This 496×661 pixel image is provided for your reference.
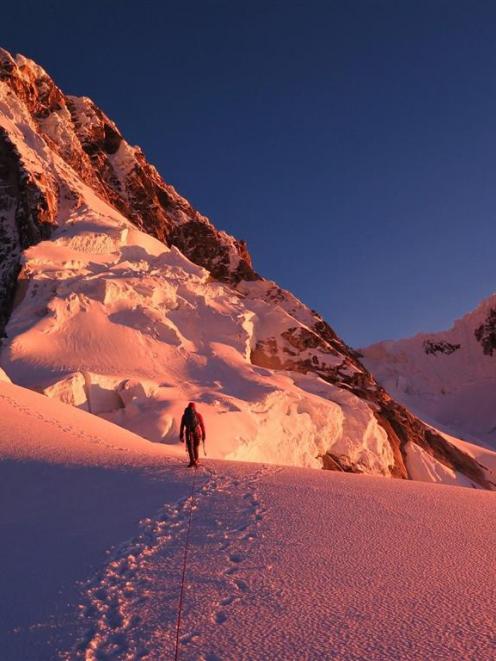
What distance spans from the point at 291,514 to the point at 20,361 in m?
17.0

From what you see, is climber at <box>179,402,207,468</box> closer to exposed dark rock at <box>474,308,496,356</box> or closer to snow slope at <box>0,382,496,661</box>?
snow slope at <box>0,382,496,661</box>

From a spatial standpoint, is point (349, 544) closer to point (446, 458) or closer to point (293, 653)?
point (293, 653)

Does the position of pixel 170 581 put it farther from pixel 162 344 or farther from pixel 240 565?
pixel 162 344

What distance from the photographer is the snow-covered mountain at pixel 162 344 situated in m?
21.2

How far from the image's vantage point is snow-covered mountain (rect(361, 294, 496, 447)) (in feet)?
247

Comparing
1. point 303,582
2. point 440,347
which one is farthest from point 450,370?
point 303,582

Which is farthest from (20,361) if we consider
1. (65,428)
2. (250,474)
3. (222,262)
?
(222,262)

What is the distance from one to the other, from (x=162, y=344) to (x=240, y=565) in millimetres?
20204

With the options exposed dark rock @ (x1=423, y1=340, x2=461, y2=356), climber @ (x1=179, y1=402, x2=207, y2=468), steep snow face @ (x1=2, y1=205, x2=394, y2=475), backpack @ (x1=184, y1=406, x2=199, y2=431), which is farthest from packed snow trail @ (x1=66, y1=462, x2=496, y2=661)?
exposed dark rock @ (x1=423, y1=340, x2=461, y2=356)

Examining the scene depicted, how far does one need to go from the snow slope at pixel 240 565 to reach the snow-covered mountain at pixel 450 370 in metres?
68.5

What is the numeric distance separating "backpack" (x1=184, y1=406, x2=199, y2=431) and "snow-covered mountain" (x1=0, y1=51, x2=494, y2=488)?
7542 mm

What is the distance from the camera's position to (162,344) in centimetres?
2528

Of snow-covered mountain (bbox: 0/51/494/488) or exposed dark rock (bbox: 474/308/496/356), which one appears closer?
snow-covered mountain (bbox: 0/51/494/488)

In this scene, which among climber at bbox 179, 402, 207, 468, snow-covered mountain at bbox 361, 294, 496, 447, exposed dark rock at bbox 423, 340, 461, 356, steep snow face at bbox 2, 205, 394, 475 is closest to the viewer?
climber at bbox 179, 402, 207, 468
